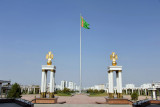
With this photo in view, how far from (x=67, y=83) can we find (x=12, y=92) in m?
157

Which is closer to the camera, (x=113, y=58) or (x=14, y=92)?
(x=113, y=58)

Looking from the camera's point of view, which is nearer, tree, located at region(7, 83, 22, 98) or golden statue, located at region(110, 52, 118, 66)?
golden statue, located at region(110, 52, 118, 66)

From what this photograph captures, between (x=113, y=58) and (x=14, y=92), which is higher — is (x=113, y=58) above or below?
above

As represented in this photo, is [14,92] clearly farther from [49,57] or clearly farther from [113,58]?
[113,58]

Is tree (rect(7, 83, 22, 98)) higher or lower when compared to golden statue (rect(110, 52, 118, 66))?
lower

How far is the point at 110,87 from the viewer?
67.6 feet

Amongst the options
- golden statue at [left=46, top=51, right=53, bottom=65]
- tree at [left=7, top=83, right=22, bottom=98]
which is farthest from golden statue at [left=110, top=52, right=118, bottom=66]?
tree at [left=7, top=83, right=22, bottom=98]

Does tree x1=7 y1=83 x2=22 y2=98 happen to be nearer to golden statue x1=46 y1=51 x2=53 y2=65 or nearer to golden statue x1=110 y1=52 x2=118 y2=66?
golden statue x1=46 y1=51 x2=53 y2=65

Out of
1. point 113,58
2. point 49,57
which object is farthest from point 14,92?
point 113,58

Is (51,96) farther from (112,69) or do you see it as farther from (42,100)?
(112,69)

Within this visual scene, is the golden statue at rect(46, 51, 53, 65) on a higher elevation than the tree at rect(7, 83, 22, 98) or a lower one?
higher

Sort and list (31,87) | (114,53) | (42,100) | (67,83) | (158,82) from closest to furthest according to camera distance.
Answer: (42,100) → (114,53) → (158,82) → (31,87) → (67,83)

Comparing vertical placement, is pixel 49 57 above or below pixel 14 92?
above

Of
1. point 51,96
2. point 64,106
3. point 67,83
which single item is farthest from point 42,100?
point 67,83
